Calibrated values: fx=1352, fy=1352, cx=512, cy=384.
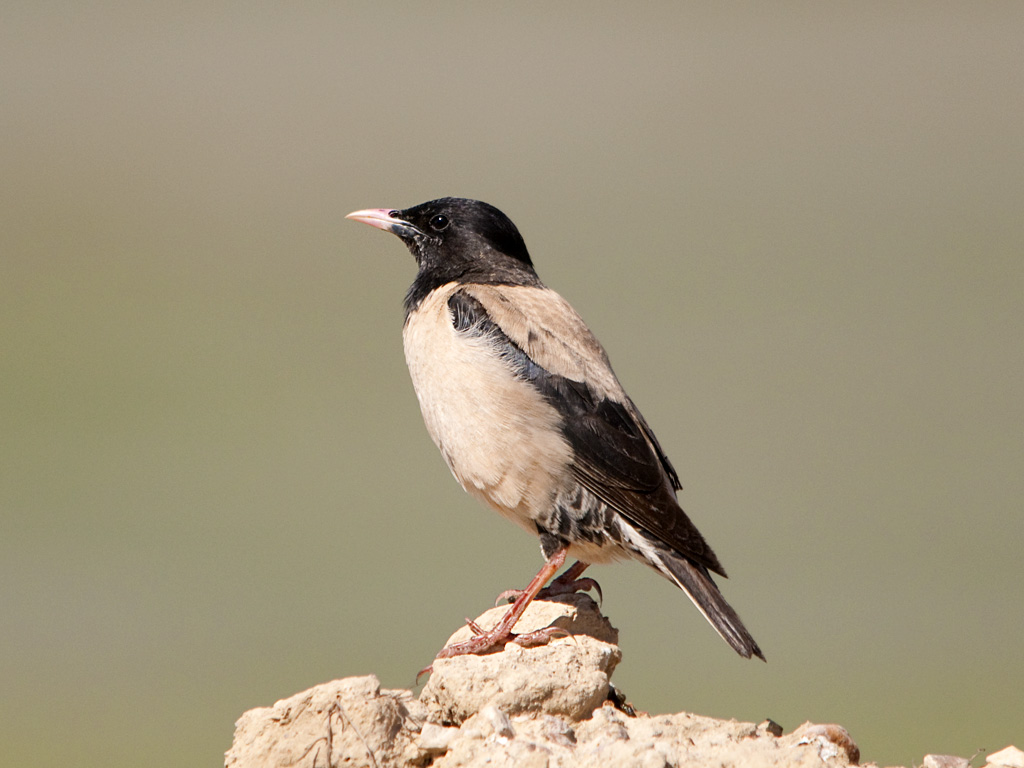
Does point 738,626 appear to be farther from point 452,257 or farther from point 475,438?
point 452,257

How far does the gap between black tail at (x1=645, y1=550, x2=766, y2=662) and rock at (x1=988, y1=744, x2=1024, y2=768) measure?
4.25 ft

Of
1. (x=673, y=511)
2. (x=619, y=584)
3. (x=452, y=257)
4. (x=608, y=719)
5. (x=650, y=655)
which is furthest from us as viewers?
(x=619, y=584)

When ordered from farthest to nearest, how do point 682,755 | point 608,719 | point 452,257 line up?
point 452,257
point 608,719
point 682,755

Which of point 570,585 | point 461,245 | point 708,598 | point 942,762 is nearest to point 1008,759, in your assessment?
point 942,762

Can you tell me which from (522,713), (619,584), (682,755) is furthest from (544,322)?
(619,584)

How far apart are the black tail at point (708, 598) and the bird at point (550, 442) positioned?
0.01 meters

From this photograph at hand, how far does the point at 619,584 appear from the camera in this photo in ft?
120

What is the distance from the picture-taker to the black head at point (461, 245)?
9984mm

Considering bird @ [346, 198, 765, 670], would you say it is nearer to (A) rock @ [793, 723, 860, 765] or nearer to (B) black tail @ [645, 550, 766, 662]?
(B) black tail @ [645, 550, 766, 662]

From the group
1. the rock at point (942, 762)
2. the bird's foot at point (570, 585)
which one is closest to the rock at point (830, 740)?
the rock at point (942, 762)

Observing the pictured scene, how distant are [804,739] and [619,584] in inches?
1191

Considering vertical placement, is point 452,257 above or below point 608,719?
above

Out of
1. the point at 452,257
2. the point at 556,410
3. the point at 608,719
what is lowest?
the point at 608,719

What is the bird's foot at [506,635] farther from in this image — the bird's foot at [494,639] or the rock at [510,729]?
the rock at [510,729]
